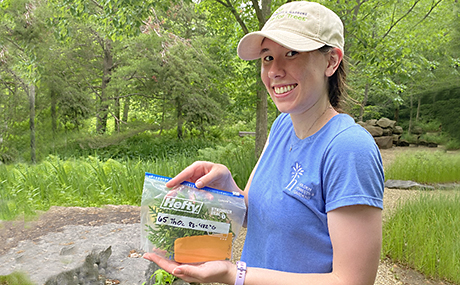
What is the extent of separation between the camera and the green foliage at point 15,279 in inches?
83.1

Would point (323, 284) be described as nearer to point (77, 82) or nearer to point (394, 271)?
point (394, 271)

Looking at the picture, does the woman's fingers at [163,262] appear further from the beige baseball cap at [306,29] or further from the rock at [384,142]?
the rock at [384,142]

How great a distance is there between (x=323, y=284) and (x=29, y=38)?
1052 centimetres

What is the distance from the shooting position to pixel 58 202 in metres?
4.52

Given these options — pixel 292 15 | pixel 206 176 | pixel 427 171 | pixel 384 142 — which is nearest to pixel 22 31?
pixel 206 176

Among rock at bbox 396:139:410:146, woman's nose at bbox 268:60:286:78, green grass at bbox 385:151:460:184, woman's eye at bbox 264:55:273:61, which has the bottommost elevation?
rock at bbox 396:139:410:146

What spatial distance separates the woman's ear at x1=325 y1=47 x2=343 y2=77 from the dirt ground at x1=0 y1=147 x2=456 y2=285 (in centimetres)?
281

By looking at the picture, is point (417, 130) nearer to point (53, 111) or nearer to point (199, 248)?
point (53, 111)

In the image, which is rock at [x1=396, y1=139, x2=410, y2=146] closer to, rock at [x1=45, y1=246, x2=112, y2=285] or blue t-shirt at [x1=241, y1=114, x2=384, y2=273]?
rock at [x1=45, y1=246, x2=112, y2=285]

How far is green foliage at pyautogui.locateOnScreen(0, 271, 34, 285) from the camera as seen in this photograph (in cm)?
211

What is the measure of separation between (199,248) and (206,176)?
0.81ft

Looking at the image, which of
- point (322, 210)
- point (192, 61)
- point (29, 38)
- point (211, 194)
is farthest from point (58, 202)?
point (29, 38)

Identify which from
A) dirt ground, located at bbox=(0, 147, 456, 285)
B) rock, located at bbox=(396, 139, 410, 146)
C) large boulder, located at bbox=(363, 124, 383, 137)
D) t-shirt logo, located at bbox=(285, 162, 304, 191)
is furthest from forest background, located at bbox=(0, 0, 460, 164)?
t-shirt logo, located at bbox=(285, 162, 304, 191)

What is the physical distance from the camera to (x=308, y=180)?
97 cm
